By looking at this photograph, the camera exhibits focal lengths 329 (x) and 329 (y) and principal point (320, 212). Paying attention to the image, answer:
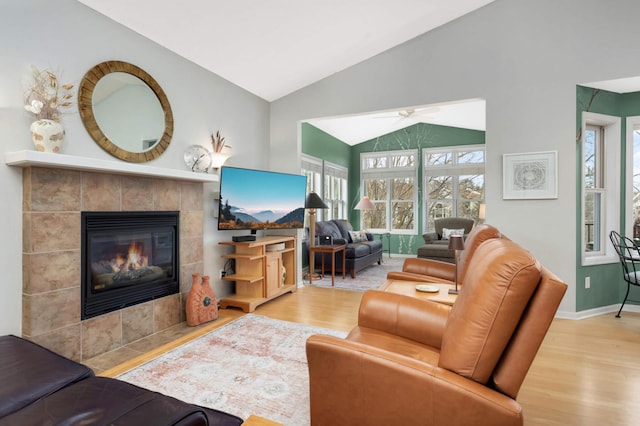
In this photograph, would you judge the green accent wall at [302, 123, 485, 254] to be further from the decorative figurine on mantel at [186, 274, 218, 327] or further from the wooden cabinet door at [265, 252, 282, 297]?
the decorative figurine on mantel at [186, 274, 218, 327]

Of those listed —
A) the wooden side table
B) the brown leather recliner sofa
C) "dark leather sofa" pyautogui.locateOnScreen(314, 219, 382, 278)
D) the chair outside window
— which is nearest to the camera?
the brown leather recliner sofa

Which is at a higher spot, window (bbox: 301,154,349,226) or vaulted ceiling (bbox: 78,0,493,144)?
vaulted ceiling (bbox: 78,0,493,144)

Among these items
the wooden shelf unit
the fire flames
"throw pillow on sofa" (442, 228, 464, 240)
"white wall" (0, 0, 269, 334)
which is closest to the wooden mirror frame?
"white wall" (0, 0, 269, 334)

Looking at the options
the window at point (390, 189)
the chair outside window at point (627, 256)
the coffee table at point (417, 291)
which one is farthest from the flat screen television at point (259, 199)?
the window at point (390, 189)

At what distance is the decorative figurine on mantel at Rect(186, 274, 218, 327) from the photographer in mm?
3223

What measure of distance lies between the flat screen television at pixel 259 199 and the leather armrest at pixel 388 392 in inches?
100.0

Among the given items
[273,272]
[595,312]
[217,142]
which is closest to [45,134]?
[217,142]

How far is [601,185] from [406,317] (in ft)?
11.7

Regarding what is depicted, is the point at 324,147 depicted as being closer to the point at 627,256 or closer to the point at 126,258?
the point at 126,258

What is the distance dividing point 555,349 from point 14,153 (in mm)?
4240

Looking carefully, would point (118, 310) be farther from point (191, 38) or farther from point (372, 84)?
point (372, 84)

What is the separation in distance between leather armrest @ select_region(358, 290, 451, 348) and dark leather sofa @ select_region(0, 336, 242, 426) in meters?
0.96

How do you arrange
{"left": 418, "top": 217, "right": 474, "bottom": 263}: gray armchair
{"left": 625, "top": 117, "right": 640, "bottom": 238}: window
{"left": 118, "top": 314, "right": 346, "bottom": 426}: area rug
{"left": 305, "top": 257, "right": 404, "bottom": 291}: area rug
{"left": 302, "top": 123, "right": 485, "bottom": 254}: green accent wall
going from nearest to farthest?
{"left": 118, "top": 314, "right": 346, "bottom": 426}: area rug < {"left": 625, "top": 117, "right": 640, "bottom": 238}: window < {"left": 305, "top": 257, "right": 404, "bottom": 291}: area rug < {"left": 418, "top": 217, "right": 474, "bottom": 263}: gray armchair < {"left": 302, "top": 123, "right": 485, "bottom": 254}: green accent wall

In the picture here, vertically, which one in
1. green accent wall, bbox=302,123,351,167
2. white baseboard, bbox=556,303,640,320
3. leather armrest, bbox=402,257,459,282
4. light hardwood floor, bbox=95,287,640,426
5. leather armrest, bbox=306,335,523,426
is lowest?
light hardwood floor, bbox=95,287,640,426
